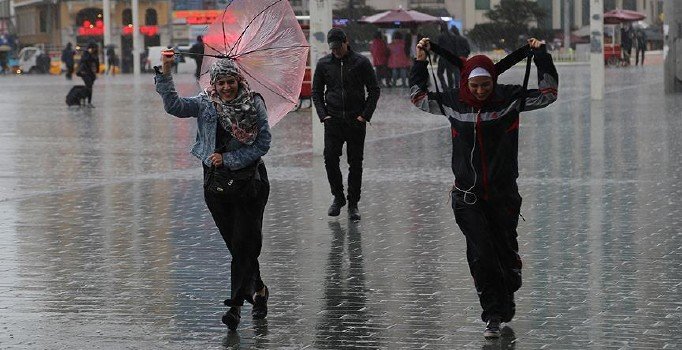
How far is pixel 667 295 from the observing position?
27.9 ft

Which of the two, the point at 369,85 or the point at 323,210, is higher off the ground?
the point at 369,85

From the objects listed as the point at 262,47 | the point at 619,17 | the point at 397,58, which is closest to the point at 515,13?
the point at 619,17

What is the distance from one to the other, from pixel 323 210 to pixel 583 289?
4.48 meters

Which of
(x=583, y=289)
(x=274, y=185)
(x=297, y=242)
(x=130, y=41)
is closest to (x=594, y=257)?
(x=583, y=289)

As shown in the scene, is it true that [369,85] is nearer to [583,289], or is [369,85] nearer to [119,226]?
[119,226]

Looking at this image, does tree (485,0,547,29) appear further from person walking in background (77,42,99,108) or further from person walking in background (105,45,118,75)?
person walking in background (77,42,99,108)

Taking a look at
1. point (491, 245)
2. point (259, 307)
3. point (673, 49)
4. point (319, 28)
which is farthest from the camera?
point (673, 49)

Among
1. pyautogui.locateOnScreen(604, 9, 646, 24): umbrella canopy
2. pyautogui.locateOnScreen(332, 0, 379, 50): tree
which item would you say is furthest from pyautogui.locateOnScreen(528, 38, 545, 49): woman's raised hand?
pyautogui.locateOnScreen(332, 0, 379, 50): tree

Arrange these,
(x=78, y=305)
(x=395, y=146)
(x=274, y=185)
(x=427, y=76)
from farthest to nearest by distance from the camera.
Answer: (x=395, y=146), (x=274, y=185), (x=78, y=305), (x=427, y=76)

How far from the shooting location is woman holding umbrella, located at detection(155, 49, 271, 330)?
25.3 ft

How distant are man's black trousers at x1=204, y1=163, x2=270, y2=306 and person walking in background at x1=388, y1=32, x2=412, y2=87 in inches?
1333

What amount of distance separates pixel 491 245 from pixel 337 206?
16.6 ft

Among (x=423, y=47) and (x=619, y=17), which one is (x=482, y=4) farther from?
(x=423, y=47)

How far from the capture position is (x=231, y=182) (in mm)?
7703
